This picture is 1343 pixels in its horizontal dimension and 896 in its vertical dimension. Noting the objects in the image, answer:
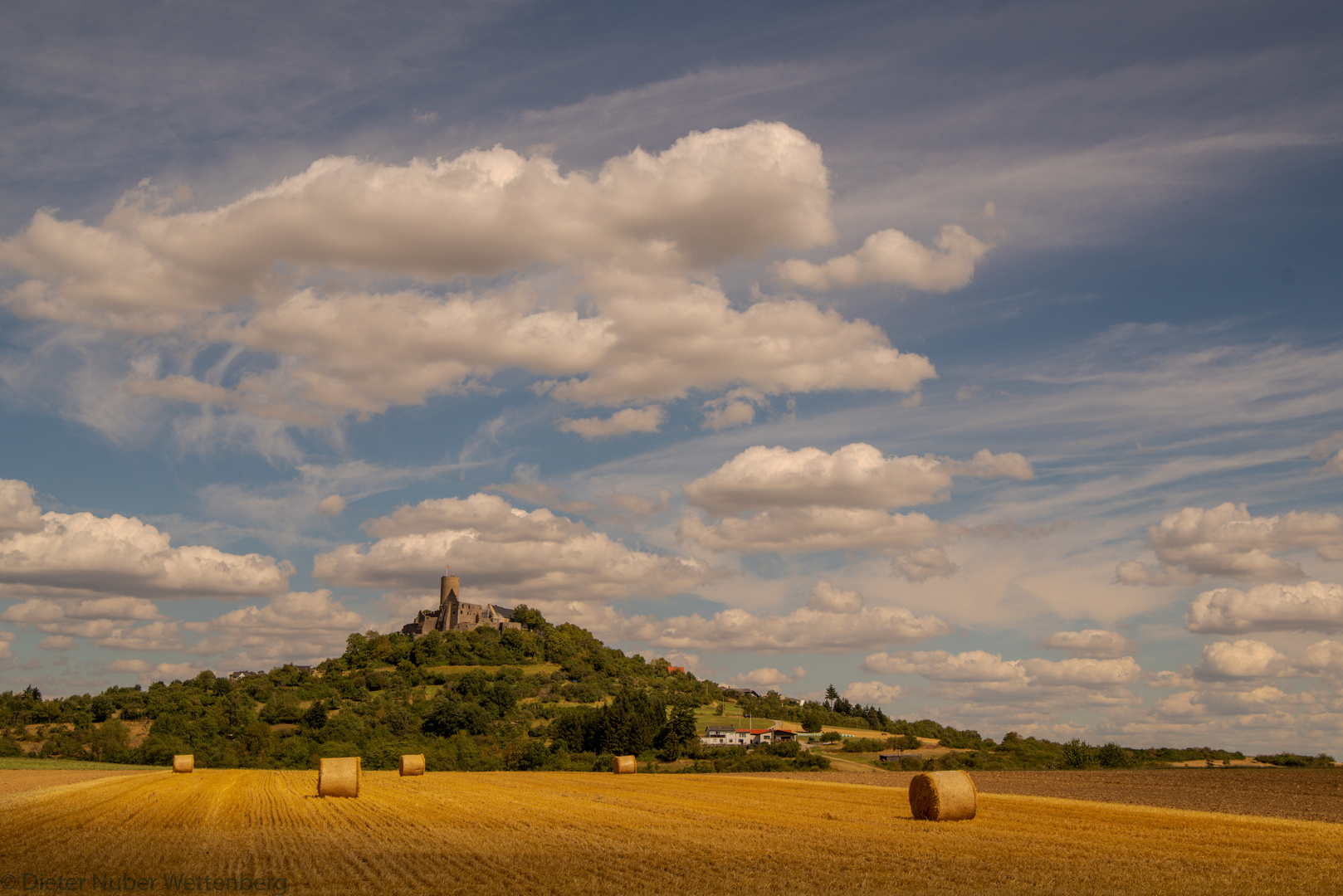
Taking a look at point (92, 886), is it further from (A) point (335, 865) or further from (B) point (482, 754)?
(B) point (482, 754)

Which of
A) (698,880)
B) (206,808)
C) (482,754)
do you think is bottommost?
(482,754)

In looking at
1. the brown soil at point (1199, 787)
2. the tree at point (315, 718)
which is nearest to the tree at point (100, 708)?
the tree at point (315, 718)

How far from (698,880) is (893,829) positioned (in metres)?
11.0

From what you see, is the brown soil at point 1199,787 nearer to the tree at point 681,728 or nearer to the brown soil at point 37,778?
the tree at point 681,728

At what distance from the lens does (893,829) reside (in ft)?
85.6

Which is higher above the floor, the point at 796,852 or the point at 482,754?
the point at 796,852

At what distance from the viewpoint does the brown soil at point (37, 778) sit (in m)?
46.9

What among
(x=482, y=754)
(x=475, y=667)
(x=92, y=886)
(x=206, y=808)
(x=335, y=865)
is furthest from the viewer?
(x=475, y=667)

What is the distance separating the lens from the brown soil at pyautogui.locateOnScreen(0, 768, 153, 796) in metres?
46.9

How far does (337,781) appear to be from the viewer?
38438mm

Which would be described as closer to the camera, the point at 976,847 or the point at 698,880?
the point at 698,880

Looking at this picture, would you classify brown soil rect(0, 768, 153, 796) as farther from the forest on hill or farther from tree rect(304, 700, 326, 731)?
tree rect(304, 700, 326, 731)

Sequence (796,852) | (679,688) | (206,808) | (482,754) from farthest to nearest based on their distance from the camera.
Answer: (679,688) < (482,754) < (206,808) < (796,852)

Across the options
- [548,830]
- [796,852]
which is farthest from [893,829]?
[548,830]
